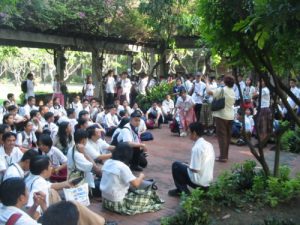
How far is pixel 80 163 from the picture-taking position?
6.14m

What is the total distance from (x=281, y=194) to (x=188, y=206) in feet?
5.10

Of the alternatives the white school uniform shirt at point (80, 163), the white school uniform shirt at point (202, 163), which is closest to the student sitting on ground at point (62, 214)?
the white school uniform shirt at point (80, 163)

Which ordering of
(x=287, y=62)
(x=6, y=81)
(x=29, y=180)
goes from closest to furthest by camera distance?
(x=29, y=180) < (x=287, y=62) < (x=6, y=81)

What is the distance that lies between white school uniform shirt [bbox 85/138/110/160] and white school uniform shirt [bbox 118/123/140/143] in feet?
1.66

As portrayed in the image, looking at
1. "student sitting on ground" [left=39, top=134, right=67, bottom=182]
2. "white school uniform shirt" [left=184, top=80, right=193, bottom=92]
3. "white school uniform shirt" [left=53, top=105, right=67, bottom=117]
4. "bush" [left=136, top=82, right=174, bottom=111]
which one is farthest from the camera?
"bush" [left=136, top=82, right=174, bottom=111]

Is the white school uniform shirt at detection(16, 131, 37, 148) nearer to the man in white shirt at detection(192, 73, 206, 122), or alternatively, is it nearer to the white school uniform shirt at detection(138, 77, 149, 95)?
the man in white shirt at detection(192, 73, 206, 122)

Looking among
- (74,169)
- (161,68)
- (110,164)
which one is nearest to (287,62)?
(110,164)

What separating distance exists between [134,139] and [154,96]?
8.33 meters

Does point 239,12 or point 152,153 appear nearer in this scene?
point 239,12

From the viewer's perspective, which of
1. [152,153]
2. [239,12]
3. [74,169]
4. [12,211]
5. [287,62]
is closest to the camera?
[12,211]

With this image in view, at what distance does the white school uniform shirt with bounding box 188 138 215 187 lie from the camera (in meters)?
6.23

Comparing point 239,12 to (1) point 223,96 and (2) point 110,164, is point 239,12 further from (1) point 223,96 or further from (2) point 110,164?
(1) point 223,96

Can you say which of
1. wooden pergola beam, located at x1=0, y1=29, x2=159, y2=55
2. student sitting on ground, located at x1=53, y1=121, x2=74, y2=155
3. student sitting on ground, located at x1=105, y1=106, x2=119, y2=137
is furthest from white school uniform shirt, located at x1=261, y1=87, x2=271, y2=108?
wooden pergola beam, located at x1=0, y1=29, x2=159, y2=55

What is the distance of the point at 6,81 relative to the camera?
45.3 meters
